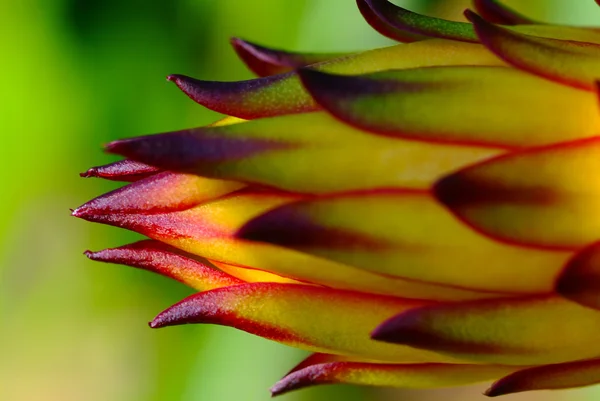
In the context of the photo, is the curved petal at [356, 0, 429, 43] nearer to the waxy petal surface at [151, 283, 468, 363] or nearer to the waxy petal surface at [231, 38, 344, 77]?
the waxy petal surface at [231, 38, 344, 77]

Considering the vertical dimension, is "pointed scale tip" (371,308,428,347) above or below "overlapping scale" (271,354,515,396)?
above

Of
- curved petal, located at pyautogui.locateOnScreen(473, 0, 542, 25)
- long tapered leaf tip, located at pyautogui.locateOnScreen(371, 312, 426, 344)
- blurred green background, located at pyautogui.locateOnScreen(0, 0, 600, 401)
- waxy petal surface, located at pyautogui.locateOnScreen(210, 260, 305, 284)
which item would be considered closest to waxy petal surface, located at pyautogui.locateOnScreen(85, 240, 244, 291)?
waxy petal surface, located at pyautogui.locateOnScreen(210, 260, 305, 284)

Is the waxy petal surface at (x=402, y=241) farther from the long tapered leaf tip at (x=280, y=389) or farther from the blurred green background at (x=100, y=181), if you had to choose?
the blurred green background at (x=100, y=181)

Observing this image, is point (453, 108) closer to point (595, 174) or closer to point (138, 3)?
point (595, 174)

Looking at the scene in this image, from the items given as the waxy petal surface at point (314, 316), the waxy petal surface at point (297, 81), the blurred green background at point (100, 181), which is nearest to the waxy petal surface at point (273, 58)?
the waxy petal surface at point (297, 81)

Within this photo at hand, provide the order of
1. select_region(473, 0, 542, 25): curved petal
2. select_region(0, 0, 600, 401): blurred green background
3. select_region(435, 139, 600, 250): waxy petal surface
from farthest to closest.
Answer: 1. select_region(0, 0, 600, 401): blurred green background
2. select_region(473, 0, 542, 25): curved petal
3. select_region(435, 139, 600, 250): waxy petal surface

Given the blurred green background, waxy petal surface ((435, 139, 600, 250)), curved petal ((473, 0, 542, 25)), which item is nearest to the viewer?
waxy petal surface ((435, 139, 600, 250))

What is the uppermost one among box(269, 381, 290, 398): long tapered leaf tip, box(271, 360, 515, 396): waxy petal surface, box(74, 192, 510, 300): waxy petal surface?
box(74, 192, 510, 300): waxy petal surface

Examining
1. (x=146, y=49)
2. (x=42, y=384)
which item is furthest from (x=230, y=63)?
(x=42, y=384)
